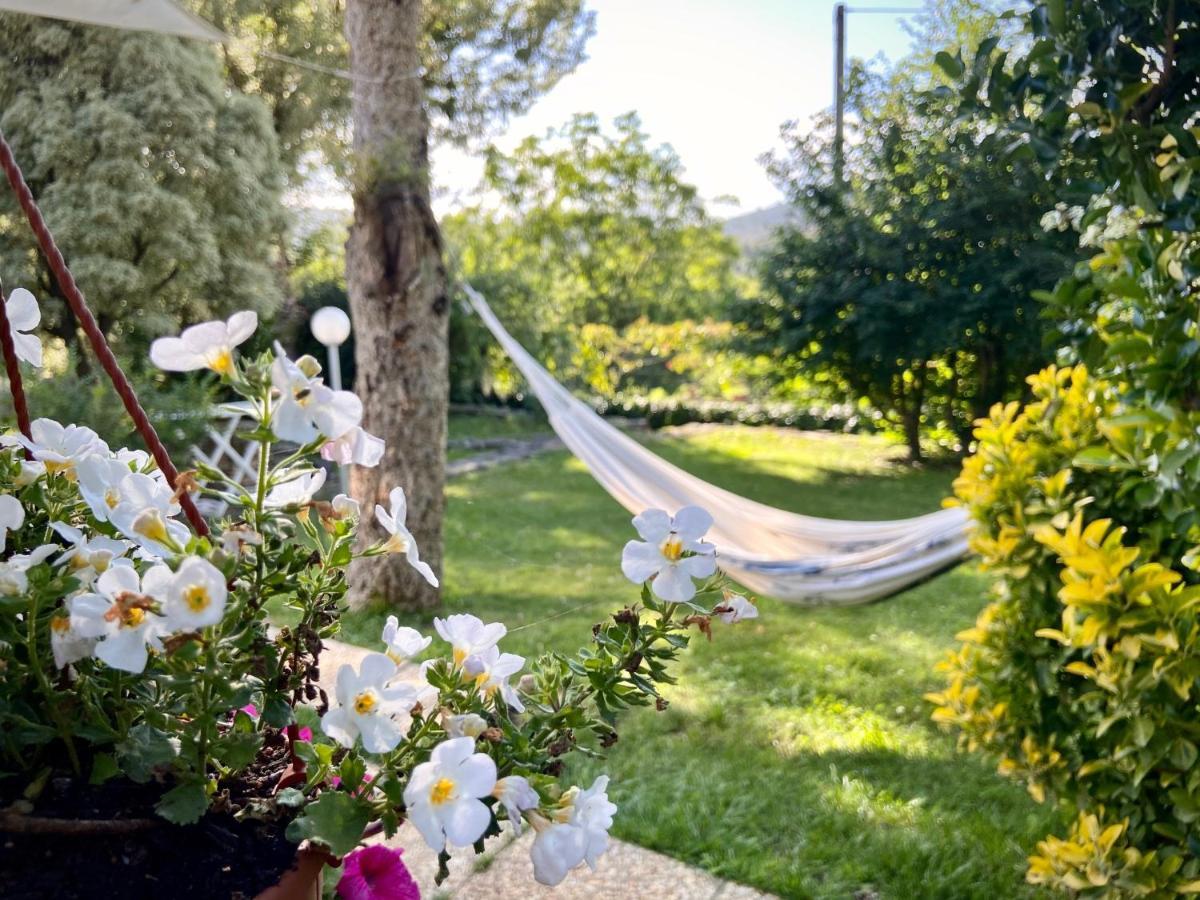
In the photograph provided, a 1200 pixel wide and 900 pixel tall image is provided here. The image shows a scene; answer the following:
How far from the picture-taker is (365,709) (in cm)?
38

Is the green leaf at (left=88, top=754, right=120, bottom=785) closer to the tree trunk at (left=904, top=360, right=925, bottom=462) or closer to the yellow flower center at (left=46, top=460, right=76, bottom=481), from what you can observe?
the yellow flower center at (left=46, top=460, right=76, bottom=481)

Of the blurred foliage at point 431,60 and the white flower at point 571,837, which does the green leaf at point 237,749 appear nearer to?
the white flower at point 571,837

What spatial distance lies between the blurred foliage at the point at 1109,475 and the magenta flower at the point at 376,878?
931mm

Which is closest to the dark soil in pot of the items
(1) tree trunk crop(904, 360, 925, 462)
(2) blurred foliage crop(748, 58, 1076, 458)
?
(2) blurred foliage crop(748, 58, 1076, 458)

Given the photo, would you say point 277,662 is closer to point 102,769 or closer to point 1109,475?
point 102,769

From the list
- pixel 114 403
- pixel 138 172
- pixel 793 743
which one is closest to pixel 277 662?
pixel 793 743

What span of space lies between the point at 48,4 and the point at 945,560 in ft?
7.97

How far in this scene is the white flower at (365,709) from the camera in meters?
0.38

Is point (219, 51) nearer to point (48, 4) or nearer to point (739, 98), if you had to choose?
point (48, 4)

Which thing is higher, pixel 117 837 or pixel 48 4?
pixel 48 4

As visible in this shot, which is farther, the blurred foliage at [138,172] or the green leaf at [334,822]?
the blurred foliage at [138,172]

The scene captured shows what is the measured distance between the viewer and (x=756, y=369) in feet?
27.5

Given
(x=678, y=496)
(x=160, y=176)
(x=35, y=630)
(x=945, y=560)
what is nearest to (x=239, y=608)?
(x=35, y=630)

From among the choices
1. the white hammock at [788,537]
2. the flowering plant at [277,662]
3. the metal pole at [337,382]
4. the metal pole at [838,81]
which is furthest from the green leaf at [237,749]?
the metal pole at [838,81]
